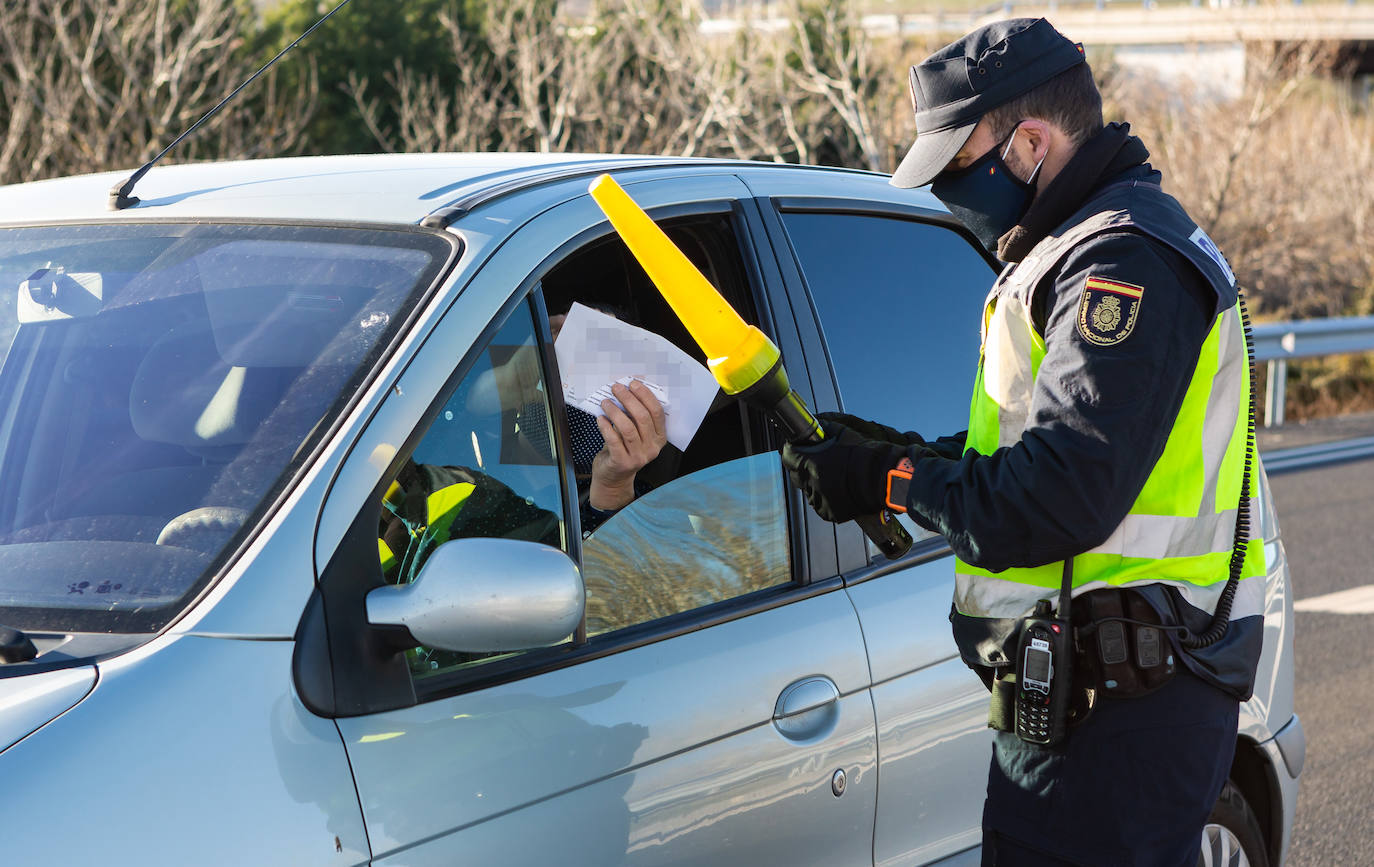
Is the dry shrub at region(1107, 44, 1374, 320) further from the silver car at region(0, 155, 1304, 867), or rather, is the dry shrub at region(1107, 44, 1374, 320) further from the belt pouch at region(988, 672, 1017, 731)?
the belt pouch at region(988, 672, 1017, 731)

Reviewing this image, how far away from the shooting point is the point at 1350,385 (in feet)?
47.3

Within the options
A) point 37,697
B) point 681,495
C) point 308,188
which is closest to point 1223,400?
point 681,495

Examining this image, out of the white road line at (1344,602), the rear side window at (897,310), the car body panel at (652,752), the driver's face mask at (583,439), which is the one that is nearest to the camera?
the car body panel at (652,752)

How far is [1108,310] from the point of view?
1.86 meters

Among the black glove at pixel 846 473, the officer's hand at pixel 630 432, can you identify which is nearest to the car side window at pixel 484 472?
the officer's hand at pixel 630 432

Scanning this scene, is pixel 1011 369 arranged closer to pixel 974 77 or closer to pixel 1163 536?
pixel 1163 536

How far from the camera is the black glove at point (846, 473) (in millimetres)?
2053

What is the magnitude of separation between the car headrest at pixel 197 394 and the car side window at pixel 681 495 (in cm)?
45

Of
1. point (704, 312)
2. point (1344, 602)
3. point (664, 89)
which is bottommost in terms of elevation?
point (1344, 602)

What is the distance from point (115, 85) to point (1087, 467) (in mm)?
19934

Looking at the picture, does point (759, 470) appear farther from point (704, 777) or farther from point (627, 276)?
point (704, 777)

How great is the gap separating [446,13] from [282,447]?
22.2 meters

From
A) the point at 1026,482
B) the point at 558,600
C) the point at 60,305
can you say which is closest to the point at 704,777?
the point at 558,600

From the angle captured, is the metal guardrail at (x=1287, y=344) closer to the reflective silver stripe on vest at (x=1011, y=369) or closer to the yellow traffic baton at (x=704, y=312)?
the reflective silver stripe on vest at (x=1011, y=369)
